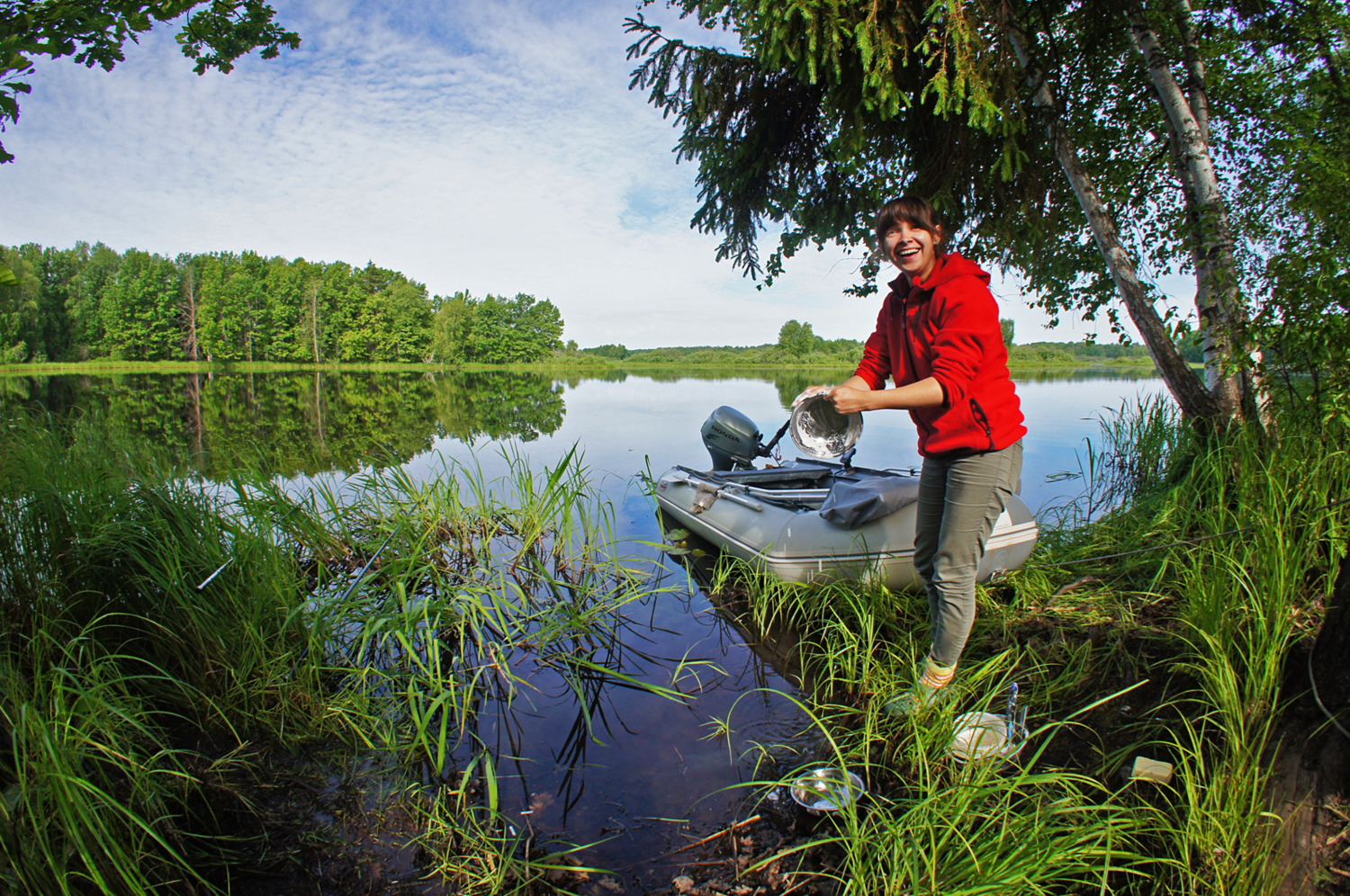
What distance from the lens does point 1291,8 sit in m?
3.94

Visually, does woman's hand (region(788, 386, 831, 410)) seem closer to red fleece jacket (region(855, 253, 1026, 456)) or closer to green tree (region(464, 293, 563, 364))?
red fleece jacket (region(855, 253, 1026, 456))

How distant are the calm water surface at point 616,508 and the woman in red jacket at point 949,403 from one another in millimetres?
845

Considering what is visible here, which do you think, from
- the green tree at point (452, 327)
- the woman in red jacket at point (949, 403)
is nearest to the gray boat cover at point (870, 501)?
the woman in red jacket at point (949, 403)

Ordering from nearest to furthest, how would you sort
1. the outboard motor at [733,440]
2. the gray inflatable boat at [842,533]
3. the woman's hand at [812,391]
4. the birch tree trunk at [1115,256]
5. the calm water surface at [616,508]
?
the calm water surface at [616,508]
the woman's hand at [812,391]
the gray inflatable boat at [842,533]
the birch tree trunk at [1115,256]
the outboard motor at [733,440]

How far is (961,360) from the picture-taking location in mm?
2012

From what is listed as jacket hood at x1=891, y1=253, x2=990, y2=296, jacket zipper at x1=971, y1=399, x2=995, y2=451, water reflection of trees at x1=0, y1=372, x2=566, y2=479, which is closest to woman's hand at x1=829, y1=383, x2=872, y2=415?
jacket zipper at x1=971, y1=399, x2=995, y2=451

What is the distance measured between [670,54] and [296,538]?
15.4 feet

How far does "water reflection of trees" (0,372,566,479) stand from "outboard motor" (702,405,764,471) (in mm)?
3087

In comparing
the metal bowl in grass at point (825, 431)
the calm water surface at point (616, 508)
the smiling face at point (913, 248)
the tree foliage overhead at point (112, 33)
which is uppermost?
the tree foliage overhead at point (112, 33)

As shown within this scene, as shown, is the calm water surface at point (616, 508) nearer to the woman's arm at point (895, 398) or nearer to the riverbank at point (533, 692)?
the riverbank at point (533, 692)

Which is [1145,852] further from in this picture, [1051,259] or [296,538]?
[1051,259]

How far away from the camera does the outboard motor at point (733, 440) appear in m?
6.35

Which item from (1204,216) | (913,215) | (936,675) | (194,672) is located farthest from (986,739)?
(1204,216)

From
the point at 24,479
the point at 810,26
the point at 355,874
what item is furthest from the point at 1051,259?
the point at 24,479
